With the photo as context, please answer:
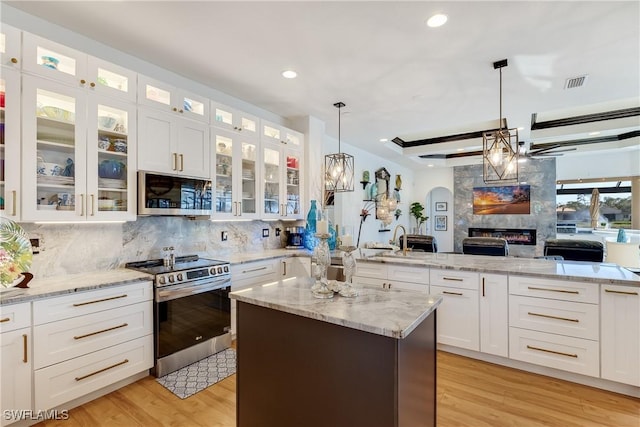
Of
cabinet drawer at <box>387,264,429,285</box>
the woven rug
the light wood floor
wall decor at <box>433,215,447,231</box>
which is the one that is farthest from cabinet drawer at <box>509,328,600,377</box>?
wall decor at <box>433,215,447,231</box>

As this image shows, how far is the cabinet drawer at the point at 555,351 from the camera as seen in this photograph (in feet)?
8.14

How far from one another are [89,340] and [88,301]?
293 mm

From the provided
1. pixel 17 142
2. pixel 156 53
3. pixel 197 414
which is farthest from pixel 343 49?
pixel 197 414

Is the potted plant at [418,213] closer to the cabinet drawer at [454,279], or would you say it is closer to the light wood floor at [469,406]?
the cabinet drawer at [454,279]

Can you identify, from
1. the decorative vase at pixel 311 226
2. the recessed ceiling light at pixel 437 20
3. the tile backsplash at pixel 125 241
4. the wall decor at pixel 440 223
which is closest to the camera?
the recessed ceiling light at pixel 437 20

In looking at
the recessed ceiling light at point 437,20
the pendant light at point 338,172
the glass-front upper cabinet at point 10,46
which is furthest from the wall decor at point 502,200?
the glass-front upper cabinet at point 10,46

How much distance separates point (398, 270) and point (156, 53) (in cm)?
318

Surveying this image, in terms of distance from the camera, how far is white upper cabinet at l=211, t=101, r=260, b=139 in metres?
3.40

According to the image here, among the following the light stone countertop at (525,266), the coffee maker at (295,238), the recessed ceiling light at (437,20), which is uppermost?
the recessed ceiling light at (437,20)

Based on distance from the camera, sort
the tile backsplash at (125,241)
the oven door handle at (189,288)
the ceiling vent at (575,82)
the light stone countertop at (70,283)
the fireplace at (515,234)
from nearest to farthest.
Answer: the light stone countertop at (70,283) < the tile backsplash at (125,241) < the oven door handle at (189,288) < the ceiling vent at (575,82) < the fireplace at (515,234)

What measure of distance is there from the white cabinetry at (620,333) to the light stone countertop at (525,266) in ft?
0.34

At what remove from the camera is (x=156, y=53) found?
2805 millimetres

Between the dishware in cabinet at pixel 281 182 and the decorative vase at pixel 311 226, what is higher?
the dishware in cabinet at pixel 281 182

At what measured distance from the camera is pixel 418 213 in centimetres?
922
